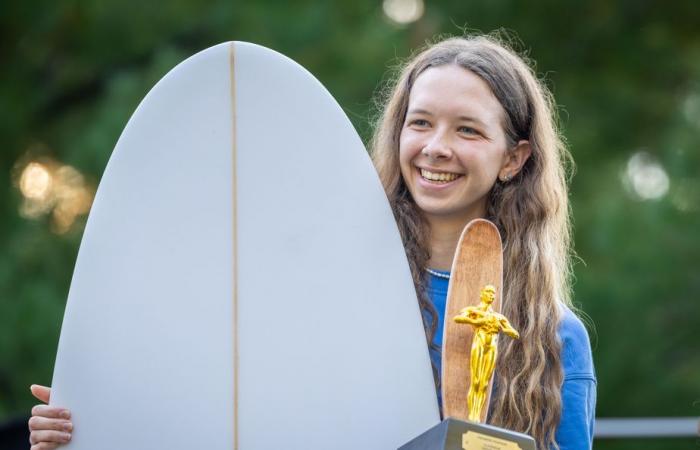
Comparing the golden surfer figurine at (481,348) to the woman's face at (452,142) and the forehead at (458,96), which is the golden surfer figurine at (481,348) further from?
the forehead at (458,96)

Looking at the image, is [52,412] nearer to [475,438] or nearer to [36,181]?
[475,438]

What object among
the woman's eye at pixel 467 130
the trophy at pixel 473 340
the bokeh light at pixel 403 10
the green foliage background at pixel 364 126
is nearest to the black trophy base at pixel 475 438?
the trophy at pixel 473 340

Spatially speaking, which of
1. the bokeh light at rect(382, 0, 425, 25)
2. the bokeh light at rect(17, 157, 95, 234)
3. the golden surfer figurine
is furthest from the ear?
the bokeh light at rect(382, 0, 425, 25)

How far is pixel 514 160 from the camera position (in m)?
2.32

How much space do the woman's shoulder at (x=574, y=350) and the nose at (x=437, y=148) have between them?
0.40 metres

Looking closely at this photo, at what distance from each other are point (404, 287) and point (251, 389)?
0.36 meters

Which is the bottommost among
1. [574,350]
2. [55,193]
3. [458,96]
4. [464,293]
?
[574,350]

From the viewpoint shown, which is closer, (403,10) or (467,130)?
(467,130)

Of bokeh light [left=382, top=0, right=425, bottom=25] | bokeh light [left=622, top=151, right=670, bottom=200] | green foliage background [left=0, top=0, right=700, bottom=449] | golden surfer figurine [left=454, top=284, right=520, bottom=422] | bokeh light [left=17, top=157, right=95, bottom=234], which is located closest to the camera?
golden surfer figurine [left=454, top=284, right=520, bottom=422]

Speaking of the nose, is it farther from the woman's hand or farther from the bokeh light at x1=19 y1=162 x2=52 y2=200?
the bokeh light at x1=19 y1=162 x2=52 y2=200

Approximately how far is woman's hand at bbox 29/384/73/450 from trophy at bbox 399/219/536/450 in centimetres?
65

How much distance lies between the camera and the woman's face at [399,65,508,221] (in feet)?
7.18

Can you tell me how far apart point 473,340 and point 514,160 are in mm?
454

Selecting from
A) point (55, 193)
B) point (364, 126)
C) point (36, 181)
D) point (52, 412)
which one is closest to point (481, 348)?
point (52, 412)
